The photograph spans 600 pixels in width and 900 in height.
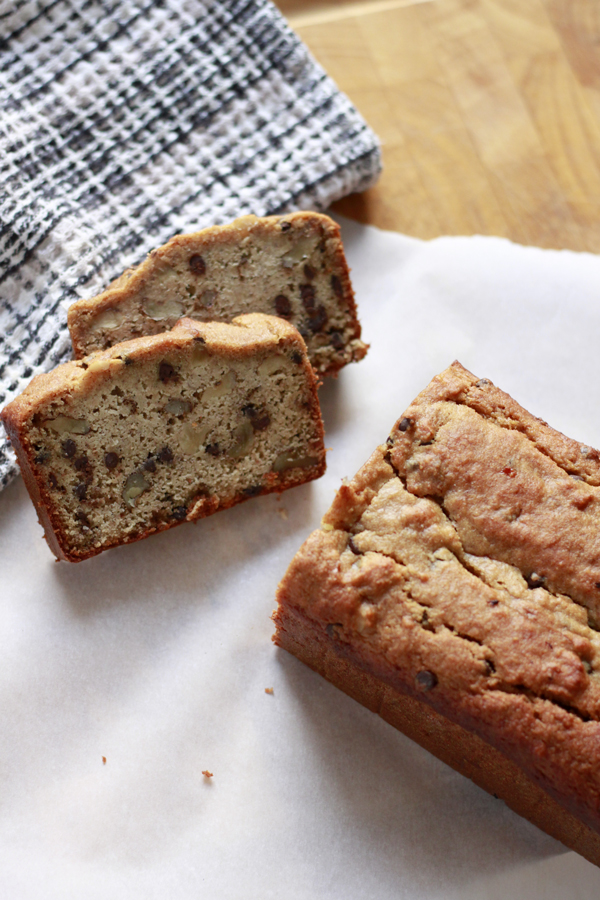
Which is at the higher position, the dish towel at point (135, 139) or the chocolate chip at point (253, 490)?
the dish towel at point (135, 139)

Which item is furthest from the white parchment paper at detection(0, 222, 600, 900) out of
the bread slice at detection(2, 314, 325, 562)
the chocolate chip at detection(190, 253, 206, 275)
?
the chocolate chip at detection(190, 253, 206, 275)

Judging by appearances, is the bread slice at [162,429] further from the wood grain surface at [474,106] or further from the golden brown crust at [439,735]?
the wood grain surface at [474,106]

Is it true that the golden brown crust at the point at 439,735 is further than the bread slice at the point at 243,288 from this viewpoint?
No

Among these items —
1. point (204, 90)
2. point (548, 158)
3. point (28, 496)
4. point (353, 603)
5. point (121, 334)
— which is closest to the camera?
point (353, 603)

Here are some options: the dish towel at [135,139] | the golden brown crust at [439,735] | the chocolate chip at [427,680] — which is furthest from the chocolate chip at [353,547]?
the dish towel at [135,139]

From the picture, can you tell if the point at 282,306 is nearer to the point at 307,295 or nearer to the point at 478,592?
the point at 307,295

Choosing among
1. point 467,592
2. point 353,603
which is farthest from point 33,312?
point 467,592

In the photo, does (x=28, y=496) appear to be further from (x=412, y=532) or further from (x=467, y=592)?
(x=467, y=592)

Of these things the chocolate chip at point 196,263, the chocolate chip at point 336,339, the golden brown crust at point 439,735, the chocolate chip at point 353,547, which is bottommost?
the golden brown crust at point 439,735
